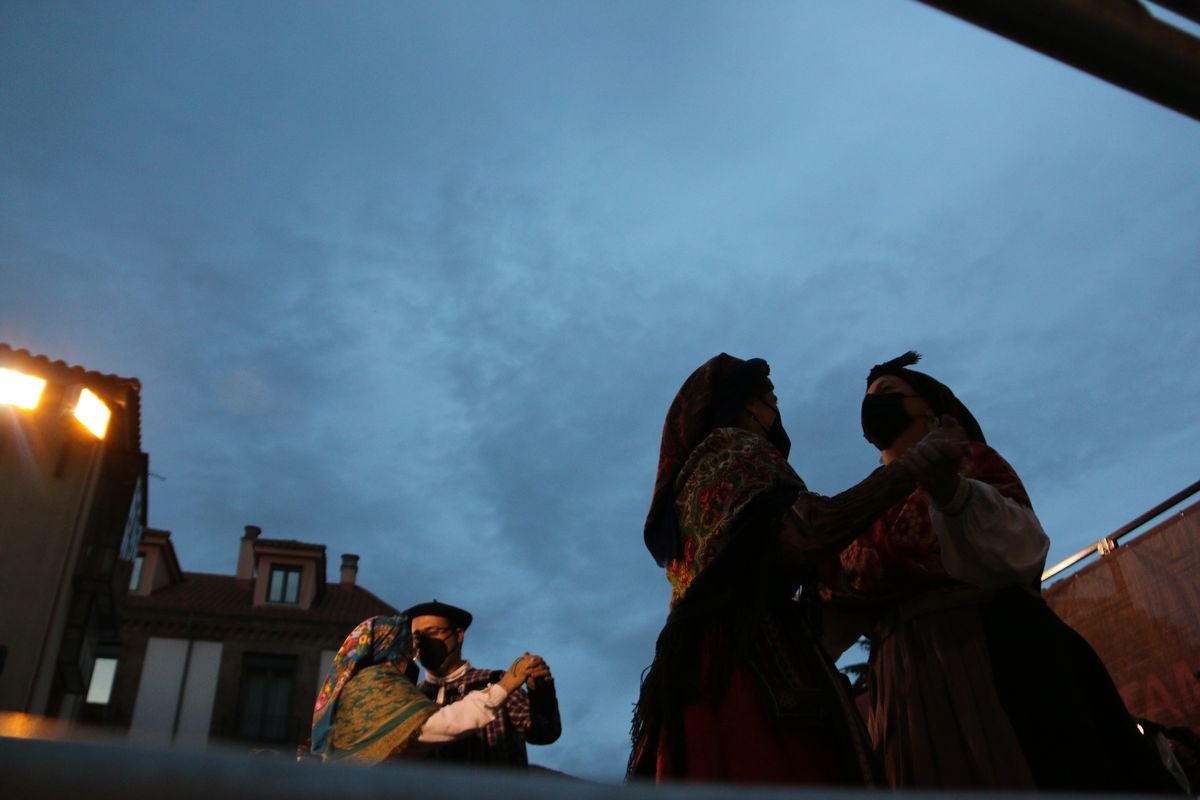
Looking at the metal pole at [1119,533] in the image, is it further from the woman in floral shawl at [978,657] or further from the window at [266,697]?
the window at [266,697]

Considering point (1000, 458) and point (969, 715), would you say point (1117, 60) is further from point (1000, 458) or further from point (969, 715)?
point (969, 715)

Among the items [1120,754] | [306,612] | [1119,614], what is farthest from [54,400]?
[1120,754]

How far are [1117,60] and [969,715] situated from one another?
157 centimetres

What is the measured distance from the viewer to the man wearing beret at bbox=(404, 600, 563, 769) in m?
3.91

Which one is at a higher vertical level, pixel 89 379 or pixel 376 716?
pixel 89 379

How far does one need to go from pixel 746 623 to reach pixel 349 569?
A: 2682 cm

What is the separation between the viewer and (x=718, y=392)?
3152 mm

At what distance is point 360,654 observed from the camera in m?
4.05

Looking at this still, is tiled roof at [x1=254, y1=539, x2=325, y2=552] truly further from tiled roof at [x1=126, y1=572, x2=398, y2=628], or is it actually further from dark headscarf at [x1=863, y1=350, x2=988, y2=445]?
dark headscarf at [x1=863, y1=350, x2=988, y2=445]

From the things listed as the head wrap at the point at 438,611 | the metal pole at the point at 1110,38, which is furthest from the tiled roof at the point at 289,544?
the metal pole at the point at 1110,38

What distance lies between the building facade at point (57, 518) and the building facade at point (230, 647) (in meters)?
5.88

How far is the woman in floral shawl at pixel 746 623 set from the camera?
7.94 ft

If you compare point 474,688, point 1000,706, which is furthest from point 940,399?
point 474,688

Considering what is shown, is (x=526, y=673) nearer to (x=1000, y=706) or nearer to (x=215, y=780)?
(x=1000, y=706)
